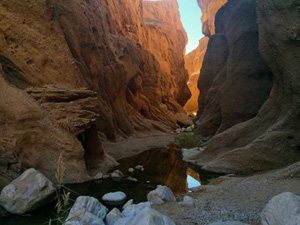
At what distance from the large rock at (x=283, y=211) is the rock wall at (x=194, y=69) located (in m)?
44.4

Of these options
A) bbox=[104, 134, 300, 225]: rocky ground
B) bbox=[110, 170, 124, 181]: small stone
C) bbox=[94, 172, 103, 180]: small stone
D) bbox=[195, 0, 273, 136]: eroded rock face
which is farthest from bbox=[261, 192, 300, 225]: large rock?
bbox=[195, 0, 273, 136]: eroded rock face

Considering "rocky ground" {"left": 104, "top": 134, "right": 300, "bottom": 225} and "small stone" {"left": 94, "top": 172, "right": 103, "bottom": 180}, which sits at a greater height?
"rocky ground" {"left": 104, "top": 134, "right": 300, "bottom": 225}

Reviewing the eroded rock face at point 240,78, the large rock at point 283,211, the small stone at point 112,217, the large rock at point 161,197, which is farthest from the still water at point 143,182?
the eroded rock face at point 240,78

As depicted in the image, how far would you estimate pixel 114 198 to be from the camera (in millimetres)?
4496

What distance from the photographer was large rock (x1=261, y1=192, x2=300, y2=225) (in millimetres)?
1857

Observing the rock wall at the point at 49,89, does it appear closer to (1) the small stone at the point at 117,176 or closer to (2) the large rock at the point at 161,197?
(1) the small stone at the point at 117,176

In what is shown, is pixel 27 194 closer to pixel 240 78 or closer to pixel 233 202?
pixel 233 202

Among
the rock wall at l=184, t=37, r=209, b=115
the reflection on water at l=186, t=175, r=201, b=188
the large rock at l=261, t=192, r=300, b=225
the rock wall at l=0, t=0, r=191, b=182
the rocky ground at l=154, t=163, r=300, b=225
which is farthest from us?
the rock wall at l=184, t=37, r=209, b=115

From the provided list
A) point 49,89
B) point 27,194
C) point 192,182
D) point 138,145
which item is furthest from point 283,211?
point 138,145

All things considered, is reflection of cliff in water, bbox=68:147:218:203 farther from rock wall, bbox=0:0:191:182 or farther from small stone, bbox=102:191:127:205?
rock wall, bbox=0:0:191:182

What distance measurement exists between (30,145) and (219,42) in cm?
1250

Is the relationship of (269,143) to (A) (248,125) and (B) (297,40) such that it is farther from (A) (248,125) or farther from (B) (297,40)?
(B) (297,40)

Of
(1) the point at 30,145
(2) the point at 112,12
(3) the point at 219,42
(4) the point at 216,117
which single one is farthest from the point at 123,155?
(2) the point at 112,12

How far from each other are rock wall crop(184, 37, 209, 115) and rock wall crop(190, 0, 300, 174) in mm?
39467
